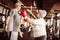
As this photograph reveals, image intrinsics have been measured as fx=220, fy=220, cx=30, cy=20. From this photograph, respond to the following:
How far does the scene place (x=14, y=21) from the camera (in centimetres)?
130

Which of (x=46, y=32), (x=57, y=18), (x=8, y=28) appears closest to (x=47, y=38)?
(x=46, y=32)

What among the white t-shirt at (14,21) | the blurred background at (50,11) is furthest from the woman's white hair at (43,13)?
the white t-shirt at (14,21)

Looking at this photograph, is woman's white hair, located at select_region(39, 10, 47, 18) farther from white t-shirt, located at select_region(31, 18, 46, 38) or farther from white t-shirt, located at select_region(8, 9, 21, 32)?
white t-shirt, located at select_region(8, 9, 21, 32)

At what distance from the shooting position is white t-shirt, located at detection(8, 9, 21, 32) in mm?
1290

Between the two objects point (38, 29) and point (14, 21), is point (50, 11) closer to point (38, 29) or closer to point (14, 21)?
point (38, 29)

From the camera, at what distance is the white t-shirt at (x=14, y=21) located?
50.8 inches

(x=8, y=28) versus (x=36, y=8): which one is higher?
(x=36, y=8)

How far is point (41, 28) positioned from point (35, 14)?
3.7 inches

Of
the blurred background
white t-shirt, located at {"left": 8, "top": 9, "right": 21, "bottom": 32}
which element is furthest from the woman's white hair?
white t-shirt, located at {"left": 8, "top": 9, "right": 21, "bottom": 32}

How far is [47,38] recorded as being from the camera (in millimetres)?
1358

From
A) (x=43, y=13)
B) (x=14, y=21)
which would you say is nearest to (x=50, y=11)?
(x=43, y=13)

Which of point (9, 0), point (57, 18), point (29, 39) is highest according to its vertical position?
point (9, 0)

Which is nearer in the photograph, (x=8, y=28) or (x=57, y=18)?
(x=8, y=28)

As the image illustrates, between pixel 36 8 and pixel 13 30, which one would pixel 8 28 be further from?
pixel 36 8
